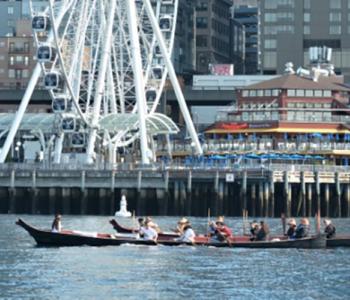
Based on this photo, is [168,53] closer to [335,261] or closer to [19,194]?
[19,194]

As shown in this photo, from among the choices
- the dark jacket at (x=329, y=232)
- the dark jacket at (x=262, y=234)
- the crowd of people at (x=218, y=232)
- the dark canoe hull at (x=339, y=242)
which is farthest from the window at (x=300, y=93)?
the dark jacket at (x=262, y=234)

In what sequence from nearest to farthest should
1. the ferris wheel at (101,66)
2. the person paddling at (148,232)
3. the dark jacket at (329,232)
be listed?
the person paddling at (148,232)
the dark jacket at (329,232)
the ferris wheel at (101,66)

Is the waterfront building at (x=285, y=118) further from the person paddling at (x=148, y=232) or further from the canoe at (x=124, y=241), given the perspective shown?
the person paddling at (x=148, y=232)

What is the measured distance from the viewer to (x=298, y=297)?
66.2 m

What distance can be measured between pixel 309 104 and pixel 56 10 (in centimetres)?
3335

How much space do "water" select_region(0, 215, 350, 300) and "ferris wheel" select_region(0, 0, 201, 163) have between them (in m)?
49.4

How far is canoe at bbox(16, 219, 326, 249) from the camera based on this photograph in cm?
8825

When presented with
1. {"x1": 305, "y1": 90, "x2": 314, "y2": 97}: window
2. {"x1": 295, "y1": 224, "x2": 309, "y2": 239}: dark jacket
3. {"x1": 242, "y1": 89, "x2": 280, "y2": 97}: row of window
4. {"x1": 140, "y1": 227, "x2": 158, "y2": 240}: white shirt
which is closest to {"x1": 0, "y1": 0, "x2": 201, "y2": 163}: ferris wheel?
{"x1": 242, "y1": 89, "x2": 280, "y2": 97}: row of window

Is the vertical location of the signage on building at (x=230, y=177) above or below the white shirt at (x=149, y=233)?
above

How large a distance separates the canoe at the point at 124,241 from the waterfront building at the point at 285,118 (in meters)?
72.8

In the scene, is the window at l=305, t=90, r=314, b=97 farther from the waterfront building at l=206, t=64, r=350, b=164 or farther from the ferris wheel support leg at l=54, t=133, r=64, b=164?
the ferris wheel support leg at l=54, t=133, r=64, b=164

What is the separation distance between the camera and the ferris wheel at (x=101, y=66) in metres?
144

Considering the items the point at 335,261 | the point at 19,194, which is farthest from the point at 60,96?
the point at 335,261

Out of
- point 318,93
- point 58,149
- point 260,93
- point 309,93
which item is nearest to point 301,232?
point 58,149
